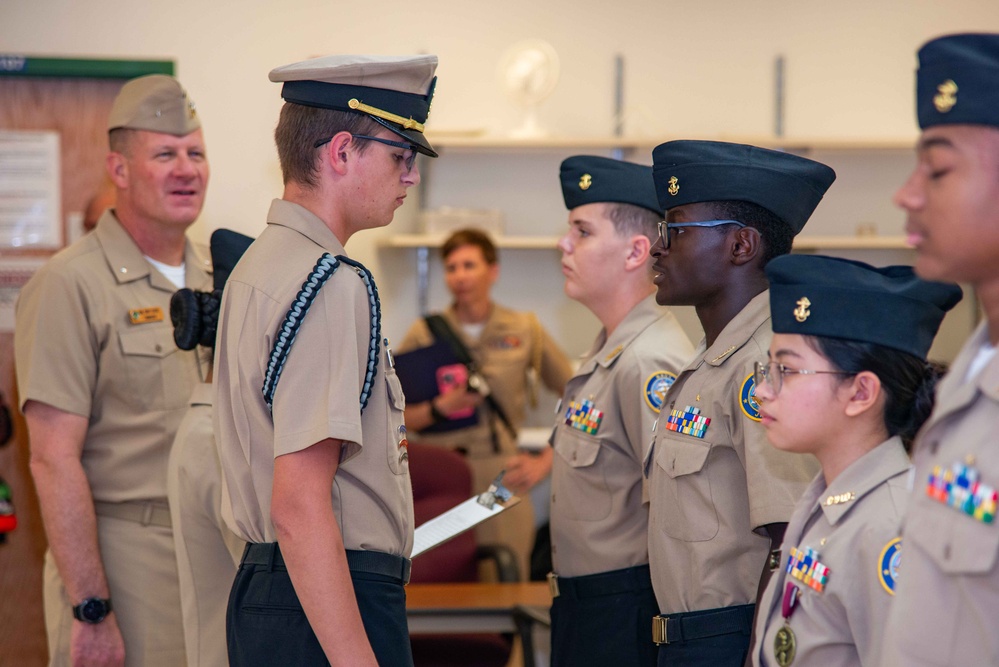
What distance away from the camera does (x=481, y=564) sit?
164 inches

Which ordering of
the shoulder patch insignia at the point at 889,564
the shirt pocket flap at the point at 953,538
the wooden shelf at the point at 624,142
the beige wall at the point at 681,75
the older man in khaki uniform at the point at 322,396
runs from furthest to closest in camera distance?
the beige wall at the point at 681,75 → the wooden shelf at the point at 624,142 → the older man in khaki uniform at the point at 322,396 → the shoulder patch insignia at the point at 889,564 → the shirt pocket flap at the point at 953,538

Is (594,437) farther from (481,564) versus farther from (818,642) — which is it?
(481,564)

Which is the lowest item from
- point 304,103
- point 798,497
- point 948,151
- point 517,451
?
point 517,451

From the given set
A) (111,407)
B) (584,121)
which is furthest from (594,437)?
(584,121)

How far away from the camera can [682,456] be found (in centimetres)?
170

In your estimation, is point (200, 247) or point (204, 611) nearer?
point (204, 611)

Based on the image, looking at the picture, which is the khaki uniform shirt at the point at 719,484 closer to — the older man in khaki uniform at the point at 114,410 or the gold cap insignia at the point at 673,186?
the gold cap insignia at the point at 673,186

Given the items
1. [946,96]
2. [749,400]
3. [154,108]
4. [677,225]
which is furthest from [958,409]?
[154,108]

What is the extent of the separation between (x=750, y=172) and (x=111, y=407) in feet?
4.89

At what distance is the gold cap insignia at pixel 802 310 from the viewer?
1373mm

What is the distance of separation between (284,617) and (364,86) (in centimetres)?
81

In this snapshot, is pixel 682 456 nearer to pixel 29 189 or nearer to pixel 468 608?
pixel 468 608

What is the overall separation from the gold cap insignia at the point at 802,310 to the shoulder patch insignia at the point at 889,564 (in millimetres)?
321

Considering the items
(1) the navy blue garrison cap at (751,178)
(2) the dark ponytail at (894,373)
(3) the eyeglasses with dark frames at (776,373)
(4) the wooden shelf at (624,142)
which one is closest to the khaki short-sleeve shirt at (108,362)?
(1) the navy blue garrison cap at (751,178)
